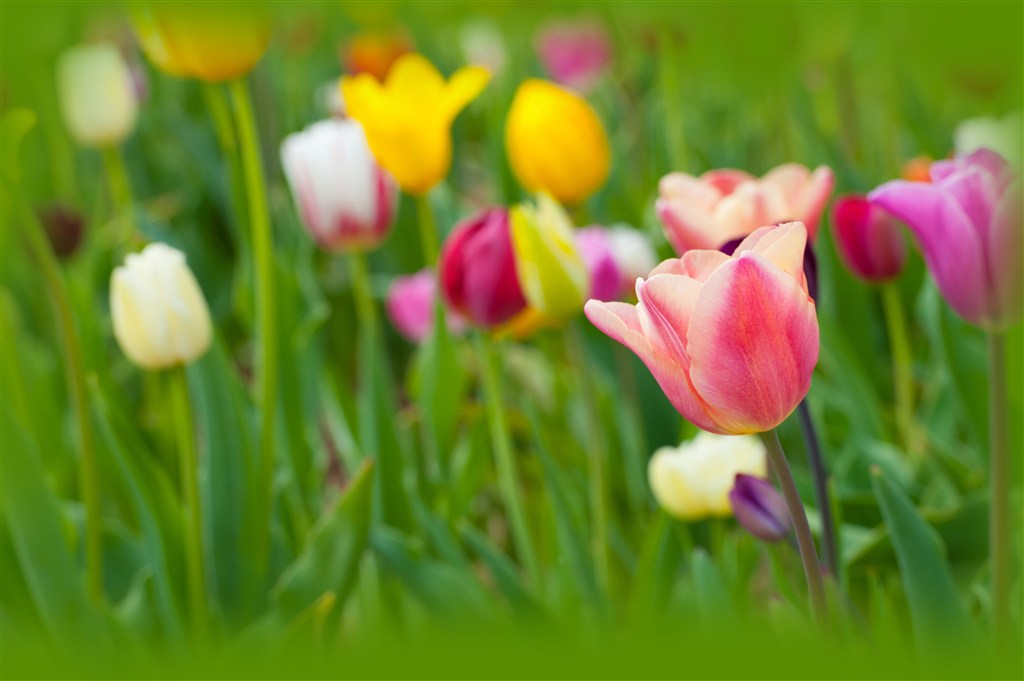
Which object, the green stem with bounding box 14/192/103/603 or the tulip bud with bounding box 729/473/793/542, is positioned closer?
the tulip bud with bounding box 729/473/793/542

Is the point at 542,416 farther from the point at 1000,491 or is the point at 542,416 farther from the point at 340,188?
the point at 1000,491

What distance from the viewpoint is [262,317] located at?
100 centimetres

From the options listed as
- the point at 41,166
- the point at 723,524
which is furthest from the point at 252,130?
the point at 41,166

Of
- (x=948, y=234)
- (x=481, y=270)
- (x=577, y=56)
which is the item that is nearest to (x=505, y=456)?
(x=481, y=270)

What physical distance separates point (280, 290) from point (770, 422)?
0.76 metres

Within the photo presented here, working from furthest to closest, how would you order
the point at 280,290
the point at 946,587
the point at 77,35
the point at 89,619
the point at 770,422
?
the point at 77,35 < the point at 280,290 < the point at 89,619 < the point at 946,587 < the point at 770,422

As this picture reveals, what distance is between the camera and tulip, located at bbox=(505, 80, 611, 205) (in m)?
1.13

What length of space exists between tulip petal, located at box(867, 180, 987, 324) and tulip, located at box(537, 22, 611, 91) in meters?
2.06

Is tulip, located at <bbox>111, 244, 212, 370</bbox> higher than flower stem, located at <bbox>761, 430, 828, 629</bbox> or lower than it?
higher

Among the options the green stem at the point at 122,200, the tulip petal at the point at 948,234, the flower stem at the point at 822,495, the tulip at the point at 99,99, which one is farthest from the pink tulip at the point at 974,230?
the tulip at the point at 99,99

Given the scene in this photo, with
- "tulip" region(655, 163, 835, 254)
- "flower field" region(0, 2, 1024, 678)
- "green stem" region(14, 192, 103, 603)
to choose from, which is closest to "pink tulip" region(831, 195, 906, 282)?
"flower field" region(0, 2, 1024, 678)

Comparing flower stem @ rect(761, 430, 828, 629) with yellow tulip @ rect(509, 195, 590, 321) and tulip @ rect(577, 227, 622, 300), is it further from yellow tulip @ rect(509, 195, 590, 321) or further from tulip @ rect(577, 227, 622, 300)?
tulip @ rect(577, 227, 622, 300)

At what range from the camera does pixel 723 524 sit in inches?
41.9

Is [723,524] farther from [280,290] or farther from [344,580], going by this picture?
[280,290]
